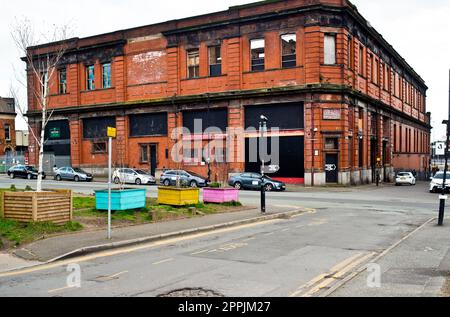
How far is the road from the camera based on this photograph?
7.98 metres

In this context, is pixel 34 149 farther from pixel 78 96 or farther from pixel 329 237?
pixel 329 237

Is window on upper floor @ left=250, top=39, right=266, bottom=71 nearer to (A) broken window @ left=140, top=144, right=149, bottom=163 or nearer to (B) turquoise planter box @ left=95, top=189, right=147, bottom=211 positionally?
(A) broken window @ left=140, top=144, right=149, bottom=163

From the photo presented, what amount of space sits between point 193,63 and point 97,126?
42.5ft

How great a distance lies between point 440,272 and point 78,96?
158ft

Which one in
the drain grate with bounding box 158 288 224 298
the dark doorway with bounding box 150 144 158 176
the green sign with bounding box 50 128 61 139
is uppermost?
the green sign with bounding box 50 128 61 139

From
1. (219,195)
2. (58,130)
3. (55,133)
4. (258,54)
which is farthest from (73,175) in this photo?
(219,195)

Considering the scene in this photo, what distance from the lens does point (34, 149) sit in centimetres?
5694

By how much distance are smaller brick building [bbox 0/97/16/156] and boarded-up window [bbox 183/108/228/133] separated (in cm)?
3962

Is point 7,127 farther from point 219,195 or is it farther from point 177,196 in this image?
point 177,196

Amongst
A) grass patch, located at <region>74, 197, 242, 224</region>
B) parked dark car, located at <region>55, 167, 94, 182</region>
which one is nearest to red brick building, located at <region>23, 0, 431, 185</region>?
parked dark car, located at <region>55, 167, 94, 182</region>

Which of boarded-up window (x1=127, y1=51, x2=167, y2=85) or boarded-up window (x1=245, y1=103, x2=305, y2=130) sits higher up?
boarded-up window (x1=127, y1=51, x2=167, y2=85)

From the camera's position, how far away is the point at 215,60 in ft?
146

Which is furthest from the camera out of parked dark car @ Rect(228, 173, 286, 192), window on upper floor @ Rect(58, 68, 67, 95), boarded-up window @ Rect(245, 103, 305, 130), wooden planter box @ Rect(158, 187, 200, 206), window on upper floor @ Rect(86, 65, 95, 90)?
window on upper floor @ Rect(58, 68, 67, 95)

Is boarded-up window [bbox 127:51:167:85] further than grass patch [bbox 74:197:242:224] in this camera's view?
Yes
